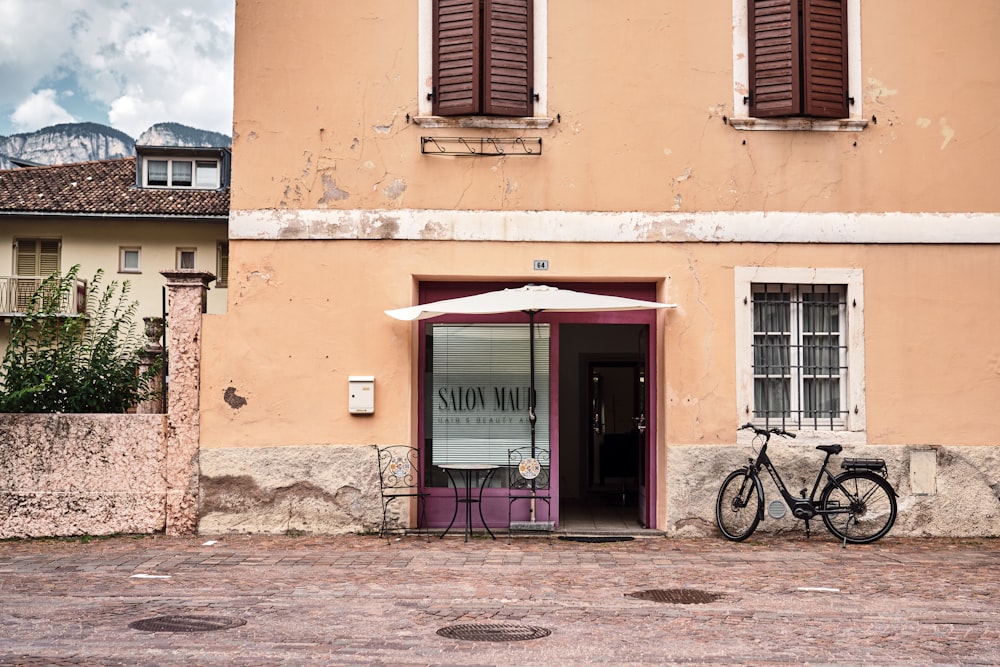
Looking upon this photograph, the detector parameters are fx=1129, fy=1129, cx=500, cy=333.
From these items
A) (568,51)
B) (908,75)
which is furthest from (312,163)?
(908,75)

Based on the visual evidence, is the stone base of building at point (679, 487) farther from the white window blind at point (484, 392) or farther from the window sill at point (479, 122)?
the window sill at point (479, 122)

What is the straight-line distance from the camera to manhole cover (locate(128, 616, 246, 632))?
6801 millimetres

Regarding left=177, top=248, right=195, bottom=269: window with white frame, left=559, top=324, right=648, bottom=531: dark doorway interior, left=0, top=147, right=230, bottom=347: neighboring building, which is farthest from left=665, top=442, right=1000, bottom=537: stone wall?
left=177, top=248, right=195, bottom=269: window with white frame

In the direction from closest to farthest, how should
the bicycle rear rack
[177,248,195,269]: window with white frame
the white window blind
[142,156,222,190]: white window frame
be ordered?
1. the bicycle rear rack
2. the white window blind
3. [177,248,195,269]: window with white frame
4. [142,156,222,190]: white window frame

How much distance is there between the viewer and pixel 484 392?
451 inches

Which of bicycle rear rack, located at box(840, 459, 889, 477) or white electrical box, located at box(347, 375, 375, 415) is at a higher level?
white electrical box, located at box(347, 375, 375, 415)

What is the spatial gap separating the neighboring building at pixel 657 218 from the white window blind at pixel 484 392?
1.18ft

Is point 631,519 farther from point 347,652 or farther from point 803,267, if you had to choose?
point 347,652

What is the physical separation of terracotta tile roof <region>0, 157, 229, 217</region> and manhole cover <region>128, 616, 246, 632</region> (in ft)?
83.9

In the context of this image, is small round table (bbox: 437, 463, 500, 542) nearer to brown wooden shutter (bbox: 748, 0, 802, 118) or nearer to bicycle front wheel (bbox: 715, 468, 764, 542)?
bicycle front wheel (bbox: 715, 468, 764, 542)

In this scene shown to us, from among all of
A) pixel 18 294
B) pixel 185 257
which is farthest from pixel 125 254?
pixel 18 294

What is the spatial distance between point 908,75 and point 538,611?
7032 millimetres

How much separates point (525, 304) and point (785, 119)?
10.9 ft

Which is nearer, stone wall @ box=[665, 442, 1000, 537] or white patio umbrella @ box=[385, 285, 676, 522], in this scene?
white patio umbrella @ box=[385, 285, 676, 522]
